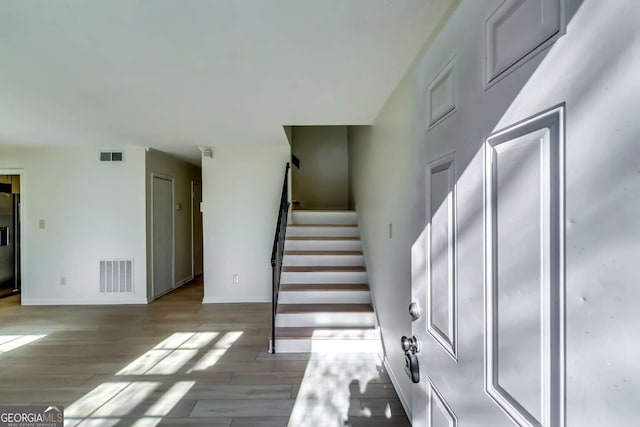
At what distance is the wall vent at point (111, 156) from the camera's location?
4324 millimetres

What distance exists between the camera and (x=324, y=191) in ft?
19.6

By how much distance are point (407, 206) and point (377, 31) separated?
108 centimetres

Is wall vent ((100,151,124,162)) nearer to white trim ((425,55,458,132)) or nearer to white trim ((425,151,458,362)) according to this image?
white trim ((425,55,458,132))

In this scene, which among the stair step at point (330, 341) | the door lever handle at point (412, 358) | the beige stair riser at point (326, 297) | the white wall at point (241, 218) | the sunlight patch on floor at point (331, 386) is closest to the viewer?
the door lever handle at point (412, 358)

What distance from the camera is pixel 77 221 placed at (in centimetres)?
436

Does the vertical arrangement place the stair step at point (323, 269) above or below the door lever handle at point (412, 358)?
below

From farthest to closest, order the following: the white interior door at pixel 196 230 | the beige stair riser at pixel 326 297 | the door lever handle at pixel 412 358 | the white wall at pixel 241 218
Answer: the white interior door at pixel 196 230
the white wall at pixel 241 218
the beige stair riser at pixel 326 297
the door lever handle at pixel 412 358

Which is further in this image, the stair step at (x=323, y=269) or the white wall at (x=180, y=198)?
the white wall at (x=180, y=198)

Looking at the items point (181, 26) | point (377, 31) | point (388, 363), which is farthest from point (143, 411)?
point (377, 31)

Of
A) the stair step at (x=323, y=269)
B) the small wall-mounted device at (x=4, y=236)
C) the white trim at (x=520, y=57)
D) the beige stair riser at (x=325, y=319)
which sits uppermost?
the white trim at (x=520, y=57)

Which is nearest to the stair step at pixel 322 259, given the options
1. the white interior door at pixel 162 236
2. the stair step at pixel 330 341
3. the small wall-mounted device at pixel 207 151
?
the stair step at pixel 330 341

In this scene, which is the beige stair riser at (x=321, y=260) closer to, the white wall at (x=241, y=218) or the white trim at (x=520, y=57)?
the white wall at (x=241, y=218)

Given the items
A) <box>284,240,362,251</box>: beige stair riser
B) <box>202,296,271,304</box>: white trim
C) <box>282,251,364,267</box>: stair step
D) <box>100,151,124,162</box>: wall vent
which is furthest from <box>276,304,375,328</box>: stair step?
<box>100,151,124,162</box>: wall vent

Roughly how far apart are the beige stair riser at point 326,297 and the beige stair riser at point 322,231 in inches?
45.8
